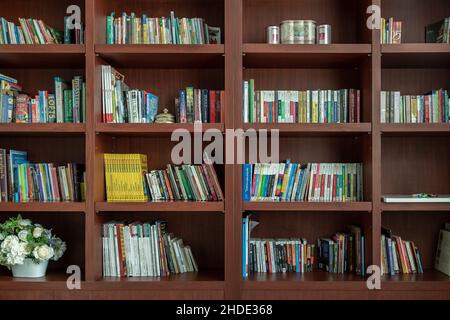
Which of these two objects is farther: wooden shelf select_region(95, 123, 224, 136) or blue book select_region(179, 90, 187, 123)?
blue book select_region(179, 90, 187, 123)

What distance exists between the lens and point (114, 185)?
2.83 metres

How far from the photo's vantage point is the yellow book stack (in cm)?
282

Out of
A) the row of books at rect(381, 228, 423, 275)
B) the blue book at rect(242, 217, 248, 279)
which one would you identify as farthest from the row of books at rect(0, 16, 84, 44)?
the row of books at rect(381, 228, 423, 275)

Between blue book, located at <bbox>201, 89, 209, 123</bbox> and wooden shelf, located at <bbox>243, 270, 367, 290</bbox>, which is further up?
blue book, located at <bbox>201, 89, 209, 123</bbox>

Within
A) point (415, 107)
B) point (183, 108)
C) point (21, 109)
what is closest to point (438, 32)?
point (415, 107)

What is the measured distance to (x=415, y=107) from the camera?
2.85 m


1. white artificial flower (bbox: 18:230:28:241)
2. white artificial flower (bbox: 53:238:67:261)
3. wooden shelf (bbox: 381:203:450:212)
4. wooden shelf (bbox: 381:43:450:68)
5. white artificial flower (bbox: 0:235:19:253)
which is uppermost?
wooden shelf (bbox: 381:43:450:68)

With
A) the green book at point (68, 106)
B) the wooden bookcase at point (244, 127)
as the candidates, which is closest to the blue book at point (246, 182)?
the wooden bookcase at point (244, 127)

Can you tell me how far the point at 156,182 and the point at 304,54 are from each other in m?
1.05

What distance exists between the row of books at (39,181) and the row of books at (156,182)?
19 centimetres

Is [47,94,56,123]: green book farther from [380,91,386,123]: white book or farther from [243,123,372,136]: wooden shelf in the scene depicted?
[380,91,386,123]: white book

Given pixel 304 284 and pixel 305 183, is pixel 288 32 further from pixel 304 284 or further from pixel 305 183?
pixel 304 284

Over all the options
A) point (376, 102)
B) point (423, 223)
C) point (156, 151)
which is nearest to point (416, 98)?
point (376, 102)

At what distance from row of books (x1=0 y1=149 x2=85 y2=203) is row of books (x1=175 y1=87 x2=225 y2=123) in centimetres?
68
